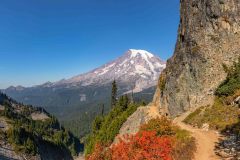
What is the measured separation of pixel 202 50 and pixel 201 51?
207 millimetres

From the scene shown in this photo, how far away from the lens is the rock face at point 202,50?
140 ft

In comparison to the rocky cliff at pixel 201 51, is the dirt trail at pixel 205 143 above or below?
below

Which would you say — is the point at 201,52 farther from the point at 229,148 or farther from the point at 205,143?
the point at 229,148

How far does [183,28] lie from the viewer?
5088 cm

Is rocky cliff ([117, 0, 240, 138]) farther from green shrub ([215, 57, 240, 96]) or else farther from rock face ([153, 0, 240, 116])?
green shrub ([215, 57, 240, 96])

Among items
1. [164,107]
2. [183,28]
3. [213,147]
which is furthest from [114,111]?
[213,147]

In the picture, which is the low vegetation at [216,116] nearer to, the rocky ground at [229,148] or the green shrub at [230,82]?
the green shrub at [230,82]

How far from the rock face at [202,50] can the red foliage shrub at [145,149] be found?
57.4ft

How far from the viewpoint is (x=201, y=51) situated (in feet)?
148

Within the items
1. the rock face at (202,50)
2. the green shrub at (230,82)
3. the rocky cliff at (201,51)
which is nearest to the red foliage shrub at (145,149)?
the green shrub at (230,82)

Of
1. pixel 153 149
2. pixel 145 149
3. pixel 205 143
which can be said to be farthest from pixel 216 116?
pixel 145 149

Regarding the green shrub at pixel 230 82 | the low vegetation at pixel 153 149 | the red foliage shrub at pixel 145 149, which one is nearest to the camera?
the red foliage shrub at pixel 145 149

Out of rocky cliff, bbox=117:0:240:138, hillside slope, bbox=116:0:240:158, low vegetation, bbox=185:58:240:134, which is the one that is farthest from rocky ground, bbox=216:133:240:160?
rocky cliff, bbox=117:0:240:138

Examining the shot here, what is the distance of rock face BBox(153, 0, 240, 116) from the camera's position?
42562 mm
